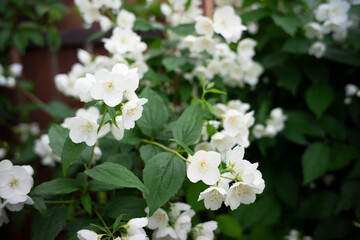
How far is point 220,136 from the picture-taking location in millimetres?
987

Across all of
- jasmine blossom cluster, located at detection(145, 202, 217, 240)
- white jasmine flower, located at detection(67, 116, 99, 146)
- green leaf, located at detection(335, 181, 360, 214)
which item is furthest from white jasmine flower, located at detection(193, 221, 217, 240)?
green leaf, located at detection(335, 181, 360, 214)

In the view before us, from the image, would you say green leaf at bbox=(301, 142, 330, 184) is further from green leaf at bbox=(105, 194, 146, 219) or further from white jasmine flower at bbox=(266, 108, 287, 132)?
green leaf at bbox=(105, 194, 146, 219)

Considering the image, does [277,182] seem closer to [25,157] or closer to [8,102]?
[25,157]

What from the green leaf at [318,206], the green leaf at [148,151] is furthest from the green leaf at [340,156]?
the green leaf at [148,151]

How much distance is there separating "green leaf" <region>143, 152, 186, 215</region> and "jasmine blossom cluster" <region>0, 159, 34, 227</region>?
0.36 meters

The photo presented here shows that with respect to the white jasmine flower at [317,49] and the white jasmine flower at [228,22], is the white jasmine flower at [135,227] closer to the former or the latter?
the white jasmine flower at [228,22]

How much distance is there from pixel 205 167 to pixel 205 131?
0.28 metres

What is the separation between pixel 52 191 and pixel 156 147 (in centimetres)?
34

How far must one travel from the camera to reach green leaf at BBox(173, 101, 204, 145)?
0.93m

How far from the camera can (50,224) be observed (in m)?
0.91

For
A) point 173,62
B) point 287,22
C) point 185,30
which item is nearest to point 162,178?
point 173,62

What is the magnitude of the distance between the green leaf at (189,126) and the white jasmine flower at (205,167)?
0.11m

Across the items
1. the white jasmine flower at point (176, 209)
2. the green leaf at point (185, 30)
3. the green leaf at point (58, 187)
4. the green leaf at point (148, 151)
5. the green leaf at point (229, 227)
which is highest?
the green leaf at point (185, 30)

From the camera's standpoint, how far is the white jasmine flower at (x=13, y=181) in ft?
2.82
